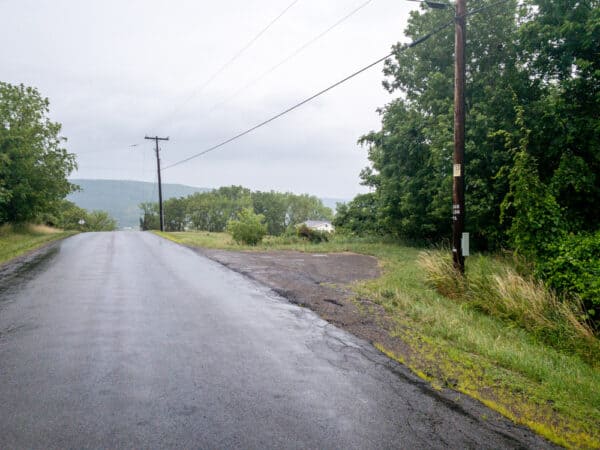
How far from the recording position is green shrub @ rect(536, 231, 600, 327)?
6.21 m

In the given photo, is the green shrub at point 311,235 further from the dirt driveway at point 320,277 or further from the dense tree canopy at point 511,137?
the dirt driveway at point 320,277

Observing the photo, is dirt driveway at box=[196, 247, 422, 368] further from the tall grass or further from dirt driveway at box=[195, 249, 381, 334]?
the tall grass

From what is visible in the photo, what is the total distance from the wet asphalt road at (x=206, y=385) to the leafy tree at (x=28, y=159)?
2511 centimetres

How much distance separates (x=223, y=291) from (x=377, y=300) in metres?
3.36

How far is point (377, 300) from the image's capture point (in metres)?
8.27

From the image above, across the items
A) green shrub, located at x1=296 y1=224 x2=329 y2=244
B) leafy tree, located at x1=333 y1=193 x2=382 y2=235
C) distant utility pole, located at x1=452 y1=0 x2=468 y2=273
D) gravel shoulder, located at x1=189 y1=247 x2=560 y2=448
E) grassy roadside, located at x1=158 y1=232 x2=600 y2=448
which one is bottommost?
grassy roadside, located at x1=158 y1=232 x2=600 y2=448

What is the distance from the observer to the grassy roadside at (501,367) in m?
3.65

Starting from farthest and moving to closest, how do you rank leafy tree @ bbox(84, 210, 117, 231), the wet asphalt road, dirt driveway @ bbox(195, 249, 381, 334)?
leafy tree @ bbox(84, 210, 117, 231)
dirt driveway @ bbox(195, 249, 381, 334)
the wet asphalt road

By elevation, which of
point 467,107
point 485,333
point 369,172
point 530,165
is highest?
point 467,107

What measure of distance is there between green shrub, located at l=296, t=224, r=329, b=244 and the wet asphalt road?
17.5 metres

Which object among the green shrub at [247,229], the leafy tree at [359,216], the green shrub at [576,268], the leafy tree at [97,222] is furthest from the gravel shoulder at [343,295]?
the leafy tree at [97,222]

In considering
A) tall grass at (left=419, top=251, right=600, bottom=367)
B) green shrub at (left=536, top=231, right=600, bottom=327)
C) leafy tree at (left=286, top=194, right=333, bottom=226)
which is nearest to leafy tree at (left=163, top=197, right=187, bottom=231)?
leafy tree at (left=286, top=194, right=333, bottom=226)

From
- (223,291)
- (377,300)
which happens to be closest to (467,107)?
(377,300)

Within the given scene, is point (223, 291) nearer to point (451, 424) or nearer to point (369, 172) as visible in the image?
point (451, 424)
